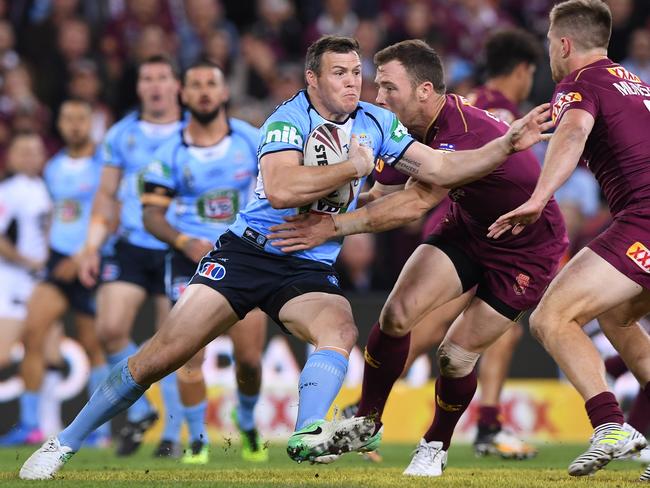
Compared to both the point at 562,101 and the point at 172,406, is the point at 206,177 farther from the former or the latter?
the point at 562,101

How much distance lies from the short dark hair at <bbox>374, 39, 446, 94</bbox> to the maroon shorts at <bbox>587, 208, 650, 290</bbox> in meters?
1.51

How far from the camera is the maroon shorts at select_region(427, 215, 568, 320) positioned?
7652 mm

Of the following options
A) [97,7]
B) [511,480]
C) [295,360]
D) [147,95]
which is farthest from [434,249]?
[97,7]

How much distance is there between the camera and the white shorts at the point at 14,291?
43.0 feet

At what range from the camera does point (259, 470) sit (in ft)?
25.7

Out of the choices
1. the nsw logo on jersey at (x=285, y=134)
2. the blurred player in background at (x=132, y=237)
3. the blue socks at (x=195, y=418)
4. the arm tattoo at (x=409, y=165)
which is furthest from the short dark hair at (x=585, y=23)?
the blurred player in background at (x=132, y=237)

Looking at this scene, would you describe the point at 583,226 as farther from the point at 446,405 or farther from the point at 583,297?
the point at 583,297

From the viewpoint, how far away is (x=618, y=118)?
6.72 metres

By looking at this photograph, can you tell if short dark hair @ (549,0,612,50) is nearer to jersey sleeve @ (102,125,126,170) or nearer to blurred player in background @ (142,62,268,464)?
blurred player in background @ (142,62,268,464)

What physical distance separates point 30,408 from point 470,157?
6616mm

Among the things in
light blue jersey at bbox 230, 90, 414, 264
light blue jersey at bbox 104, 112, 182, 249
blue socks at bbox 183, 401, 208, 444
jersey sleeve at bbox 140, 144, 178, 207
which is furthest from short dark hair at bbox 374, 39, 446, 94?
light blue jersey at bbox 104, 112, 182, 249

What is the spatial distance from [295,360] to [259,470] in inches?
190

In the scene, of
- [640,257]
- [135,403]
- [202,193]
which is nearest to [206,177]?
[202,193]

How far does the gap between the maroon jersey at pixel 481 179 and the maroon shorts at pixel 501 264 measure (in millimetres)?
30
